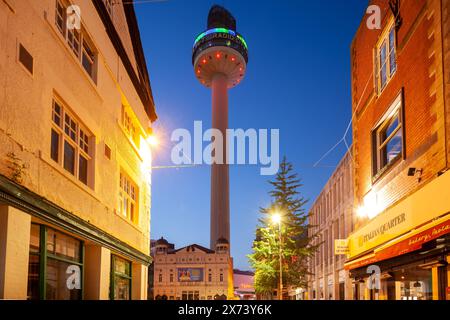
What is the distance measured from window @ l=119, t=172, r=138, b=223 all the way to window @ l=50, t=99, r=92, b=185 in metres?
4.14

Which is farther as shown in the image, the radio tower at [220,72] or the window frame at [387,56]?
the radio tower at [220,72]

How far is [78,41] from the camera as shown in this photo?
44.3 feet

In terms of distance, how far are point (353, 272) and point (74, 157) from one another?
11.5 m

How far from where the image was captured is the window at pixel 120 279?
55.3 ft

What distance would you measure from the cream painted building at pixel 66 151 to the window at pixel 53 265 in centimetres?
2

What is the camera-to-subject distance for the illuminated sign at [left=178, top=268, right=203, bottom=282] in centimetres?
10069

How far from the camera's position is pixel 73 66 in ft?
40.7

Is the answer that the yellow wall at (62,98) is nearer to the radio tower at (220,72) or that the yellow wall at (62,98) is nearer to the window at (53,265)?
the window at (53,265)

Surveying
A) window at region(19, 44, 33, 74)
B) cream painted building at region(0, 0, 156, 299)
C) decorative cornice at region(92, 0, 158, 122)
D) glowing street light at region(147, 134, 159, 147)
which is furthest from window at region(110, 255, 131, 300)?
window at region(19, 44, 33, 74)

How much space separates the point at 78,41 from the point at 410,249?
9445 mm

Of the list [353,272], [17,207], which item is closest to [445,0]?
[17,207]

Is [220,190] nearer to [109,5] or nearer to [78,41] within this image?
[109,5]

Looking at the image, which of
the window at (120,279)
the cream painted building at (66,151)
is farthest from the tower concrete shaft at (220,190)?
the cream painted building at (66,151)

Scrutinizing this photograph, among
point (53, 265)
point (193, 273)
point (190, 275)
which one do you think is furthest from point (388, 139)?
point (190, 275)
